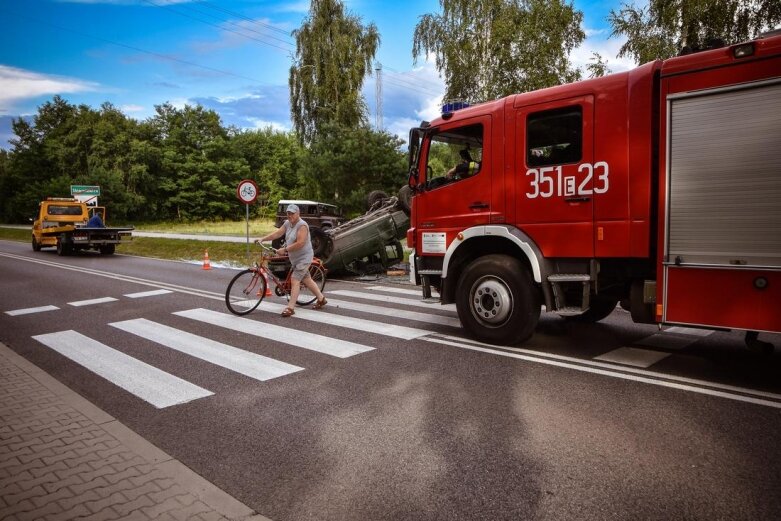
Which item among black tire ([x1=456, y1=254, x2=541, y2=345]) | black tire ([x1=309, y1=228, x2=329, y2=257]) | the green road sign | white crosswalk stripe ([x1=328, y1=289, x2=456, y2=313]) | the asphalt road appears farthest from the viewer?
the green road sign

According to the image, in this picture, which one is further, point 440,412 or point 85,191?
point 85,191

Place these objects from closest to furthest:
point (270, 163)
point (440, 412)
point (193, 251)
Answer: point (440, 412)
point (193, 251)
point (270, 163)

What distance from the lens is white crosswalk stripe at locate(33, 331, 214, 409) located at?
4.85 m

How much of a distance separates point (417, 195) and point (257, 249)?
1537cm

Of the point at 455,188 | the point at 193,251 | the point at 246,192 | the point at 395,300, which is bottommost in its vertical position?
the point at 395,300

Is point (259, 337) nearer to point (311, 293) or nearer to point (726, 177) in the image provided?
point (311, 293)

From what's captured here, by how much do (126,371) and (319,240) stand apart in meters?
7.92

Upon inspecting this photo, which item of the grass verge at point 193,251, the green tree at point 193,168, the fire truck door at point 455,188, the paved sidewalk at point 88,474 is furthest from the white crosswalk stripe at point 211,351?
the green tree at point 193,168

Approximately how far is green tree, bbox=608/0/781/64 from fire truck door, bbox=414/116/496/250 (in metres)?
10.2

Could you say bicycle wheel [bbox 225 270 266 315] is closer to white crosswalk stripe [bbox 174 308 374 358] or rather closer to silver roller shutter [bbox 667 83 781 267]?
white crosswalk stripe [bbox 174 308 374 358]

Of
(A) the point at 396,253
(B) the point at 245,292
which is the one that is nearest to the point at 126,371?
(B) the point at 245,292

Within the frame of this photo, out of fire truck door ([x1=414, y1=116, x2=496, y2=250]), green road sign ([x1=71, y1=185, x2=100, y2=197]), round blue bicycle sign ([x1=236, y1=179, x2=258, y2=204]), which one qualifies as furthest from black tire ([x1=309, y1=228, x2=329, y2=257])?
green road sign ([x1=71, y1=185, x2=100, y2=197])

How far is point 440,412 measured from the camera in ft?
14.1

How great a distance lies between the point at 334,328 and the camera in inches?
298
